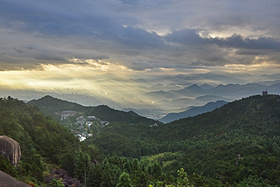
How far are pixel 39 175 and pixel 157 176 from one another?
4317 centimetres

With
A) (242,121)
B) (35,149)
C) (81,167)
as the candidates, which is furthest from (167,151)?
(35,149)

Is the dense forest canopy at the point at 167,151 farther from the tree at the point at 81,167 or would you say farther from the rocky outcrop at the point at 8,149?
the rocky outcrop at the point at 8,149

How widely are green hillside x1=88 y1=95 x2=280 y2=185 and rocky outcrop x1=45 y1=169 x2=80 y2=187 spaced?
5695 cm

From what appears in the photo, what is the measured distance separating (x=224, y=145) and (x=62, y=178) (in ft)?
289

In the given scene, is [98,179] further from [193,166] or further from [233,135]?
[233,135]

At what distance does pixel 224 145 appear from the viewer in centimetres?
11325

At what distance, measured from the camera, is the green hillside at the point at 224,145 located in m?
82.7

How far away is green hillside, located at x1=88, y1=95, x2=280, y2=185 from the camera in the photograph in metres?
82.7

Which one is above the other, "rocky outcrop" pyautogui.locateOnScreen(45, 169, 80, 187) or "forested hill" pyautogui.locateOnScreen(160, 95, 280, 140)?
"forested hill" pyautogui.locateOnScreen(160, 95, 280, 140)

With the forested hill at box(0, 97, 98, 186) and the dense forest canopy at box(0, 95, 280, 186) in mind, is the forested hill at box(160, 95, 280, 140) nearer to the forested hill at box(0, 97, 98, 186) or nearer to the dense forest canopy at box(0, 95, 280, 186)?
the dense forest canopy at box(0, 95, 280, 186)

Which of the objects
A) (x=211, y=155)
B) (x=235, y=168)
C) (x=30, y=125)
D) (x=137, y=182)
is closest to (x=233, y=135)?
(x=211, y=155)

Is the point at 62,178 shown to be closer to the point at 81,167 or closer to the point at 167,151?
the point at 81,167

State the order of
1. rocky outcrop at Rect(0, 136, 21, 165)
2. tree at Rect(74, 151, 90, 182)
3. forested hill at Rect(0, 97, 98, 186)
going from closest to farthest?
rocky outcrop at Rect(0, 136, 21, 165), forested hill at Rect(0, 97, 98, 186), tree at Rect(74, 151, 90, 182)

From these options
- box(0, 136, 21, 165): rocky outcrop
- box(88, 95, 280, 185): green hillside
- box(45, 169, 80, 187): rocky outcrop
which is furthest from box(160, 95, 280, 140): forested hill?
box(0, 136, 21, 165): rocky outcrop
